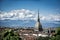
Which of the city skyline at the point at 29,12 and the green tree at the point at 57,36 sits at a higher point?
the city skyline at the point at 29,12

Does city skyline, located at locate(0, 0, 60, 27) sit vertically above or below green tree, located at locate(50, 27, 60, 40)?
above

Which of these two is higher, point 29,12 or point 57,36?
point 29,12

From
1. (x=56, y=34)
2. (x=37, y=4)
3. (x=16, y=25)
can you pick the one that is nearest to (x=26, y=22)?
(x=16, y=25)

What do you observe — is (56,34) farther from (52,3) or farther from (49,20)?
(52,3)

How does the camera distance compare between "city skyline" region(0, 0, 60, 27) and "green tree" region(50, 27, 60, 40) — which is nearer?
"green tree" region(50, 27, 60, 40)

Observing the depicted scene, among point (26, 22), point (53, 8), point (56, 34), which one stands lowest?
point (56, 34)

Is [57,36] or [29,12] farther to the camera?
[29,12]

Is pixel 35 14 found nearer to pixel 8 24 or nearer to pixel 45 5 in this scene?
pixel 45 5

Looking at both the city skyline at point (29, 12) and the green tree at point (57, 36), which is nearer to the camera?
the green tree at point (57, 36)

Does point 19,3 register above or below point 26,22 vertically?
above
